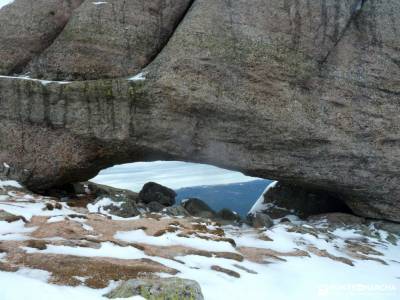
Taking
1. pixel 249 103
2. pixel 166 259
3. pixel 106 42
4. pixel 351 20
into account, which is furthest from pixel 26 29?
pixel 166 259

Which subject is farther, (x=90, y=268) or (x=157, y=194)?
(x=157, y=194)

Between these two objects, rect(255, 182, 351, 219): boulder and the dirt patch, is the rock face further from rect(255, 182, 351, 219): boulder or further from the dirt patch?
the dirt patch

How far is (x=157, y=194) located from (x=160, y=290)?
25526 millimetres

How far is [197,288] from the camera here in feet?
33.1

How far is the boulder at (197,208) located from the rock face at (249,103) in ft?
14.3

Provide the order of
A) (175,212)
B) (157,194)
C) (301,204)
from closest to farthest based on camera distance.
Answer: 1. (175,212)
2. (157,194)
3. (301,204)

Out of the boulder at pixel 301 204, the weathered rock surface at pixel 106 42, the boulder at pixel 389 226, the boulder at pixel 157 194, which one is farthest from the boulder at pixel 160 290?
the boulder at pixel 301 204

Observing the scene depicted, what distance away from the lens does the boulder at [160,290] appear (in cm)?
959

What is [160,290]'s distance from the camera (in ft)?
31.9

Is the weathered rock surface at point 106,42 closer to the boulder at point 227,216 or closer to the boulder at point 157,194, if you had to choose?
the boulder at point 157,194

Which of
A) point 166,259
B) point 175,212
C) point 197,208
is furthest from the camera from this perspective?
point 197,208

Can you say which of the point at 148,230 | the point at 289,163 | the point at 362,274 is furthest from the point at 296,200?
the point at 148,230

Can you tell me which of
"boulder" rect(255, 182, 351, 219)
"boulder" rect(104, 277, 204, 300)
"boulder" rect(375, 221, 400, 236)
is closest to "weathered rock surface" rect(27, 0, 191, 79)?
"boulder" rect(255, 182, 351, 219)

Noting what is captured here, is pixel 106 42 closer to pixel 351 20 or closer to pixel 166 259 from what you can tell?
pixel 351 20
